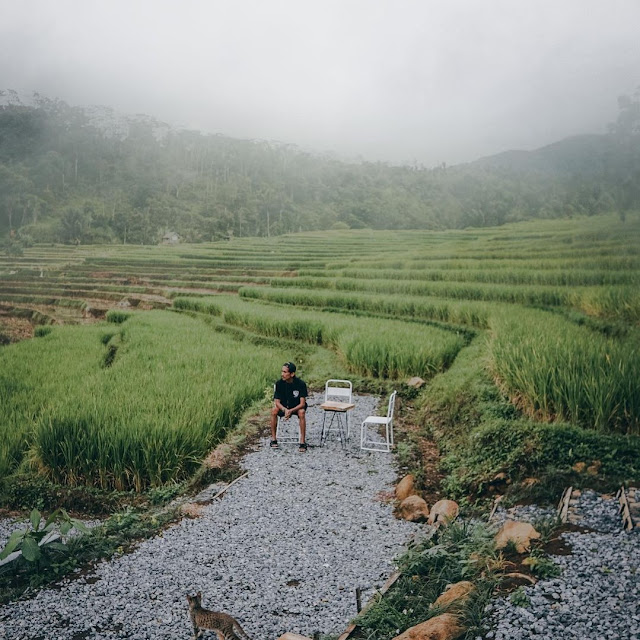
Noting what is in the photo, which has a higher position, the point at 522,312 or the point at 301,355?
the point at 522,312

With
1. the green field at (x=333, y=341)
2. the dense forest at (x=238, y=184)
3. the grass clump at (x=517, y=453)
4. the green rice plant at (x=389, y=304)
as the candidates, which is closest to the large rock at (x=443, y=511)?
the grass clump at (x=517, y=453)

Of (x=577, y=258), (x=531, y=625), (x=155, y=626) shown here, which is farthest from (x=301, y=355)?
(x=531, y=625)

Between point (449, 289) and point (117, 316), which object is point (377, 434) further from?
point (117, 316)

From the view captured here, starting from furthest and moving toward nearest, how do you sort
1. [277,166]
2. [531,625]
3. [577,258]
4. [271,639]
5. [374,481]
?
[277,166], [577,258], [374,481], [271,639], [531,625]

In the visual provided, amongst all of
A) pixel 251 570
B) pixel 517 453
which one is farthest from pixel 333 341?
pixel 251 570

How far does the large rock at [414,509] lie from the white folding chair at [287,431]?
1.16 m

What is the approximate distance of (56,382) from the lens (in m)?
3.71

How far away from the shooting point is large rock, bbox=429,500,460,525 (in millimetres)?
2764

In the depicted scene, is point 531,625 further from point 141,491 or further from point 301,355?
point 301,355

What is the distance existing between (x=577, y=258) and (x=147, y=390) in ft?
10.5

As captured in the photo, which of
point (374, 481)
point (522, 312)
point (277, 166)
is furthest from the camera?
point (277, 166)

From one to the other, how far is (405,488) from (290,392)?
1.08m

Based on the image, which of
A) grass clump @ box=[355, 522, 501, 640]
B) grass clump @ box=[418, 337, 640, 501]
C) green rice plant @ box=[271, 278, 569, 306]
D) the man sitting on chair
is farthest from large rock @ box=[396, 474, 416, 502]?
green rice plant @ box=[271, 278, 569, 306]

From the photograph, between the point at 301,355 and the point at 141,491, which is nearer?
the point at 141,491
